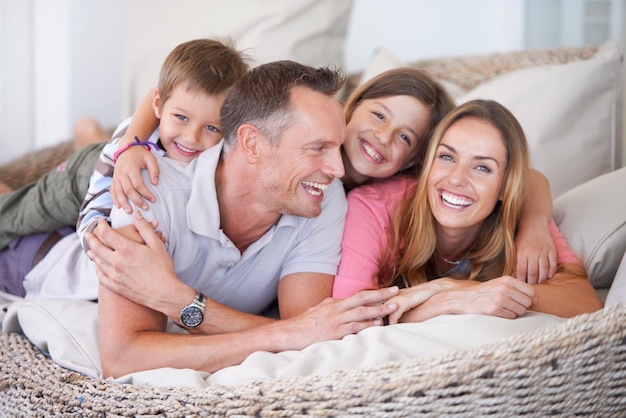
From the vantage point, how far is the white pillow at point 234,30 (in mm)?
2613

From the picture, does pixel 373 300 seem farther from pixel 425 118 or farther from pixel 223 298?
pixel 425 118

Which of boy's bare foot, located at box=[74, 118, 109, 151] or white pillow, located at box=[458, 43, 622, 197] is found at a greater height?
white pillow, located at box=[458, 43, 622, 197]

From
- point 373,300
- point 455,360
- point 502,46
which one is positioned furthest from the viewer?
point 502,46

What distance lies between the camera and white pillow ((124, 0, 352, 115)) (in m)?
2.61

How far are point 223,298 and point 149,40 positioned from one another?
1.25 meters

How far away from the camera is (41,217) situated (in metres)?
1.92

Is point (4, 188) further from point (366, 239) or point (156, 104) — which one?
point (366, 239)

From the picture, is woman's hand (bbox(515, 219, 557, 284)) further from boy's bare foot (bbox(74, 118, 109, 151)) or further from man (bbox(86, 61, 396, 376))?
boy's bare foot (bbox(74, 118, 109, 151))

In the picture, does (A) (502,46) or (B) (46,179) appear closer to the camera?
(B) (46,179)

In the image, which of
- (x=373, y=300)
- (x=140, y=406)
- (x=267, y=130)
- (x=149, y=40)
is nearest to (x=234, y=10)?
(x=149, y=40)

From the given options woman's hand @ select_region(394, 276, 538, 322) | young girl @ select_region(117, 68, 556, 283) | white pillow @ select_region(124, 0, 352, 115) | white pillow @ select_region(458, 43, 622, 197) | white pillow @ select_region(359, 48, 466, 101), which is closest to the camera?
woman's hand @ select_region(394, 276, 538, 322)

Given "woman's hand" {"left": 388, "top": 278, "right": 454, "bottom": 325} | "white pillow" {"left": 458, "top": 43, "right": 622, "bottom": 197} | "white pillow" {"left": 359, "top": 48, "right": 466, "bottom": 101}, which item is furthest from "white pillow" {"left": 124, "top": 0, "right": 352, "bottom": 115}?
"woman's hand" {"left": 388, "top": 278, "right": 454, "bottom": 325}

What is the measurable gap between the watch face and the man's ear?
0.31 metres

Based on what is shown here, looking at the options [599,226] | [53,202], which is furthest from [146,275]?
[599,226]
